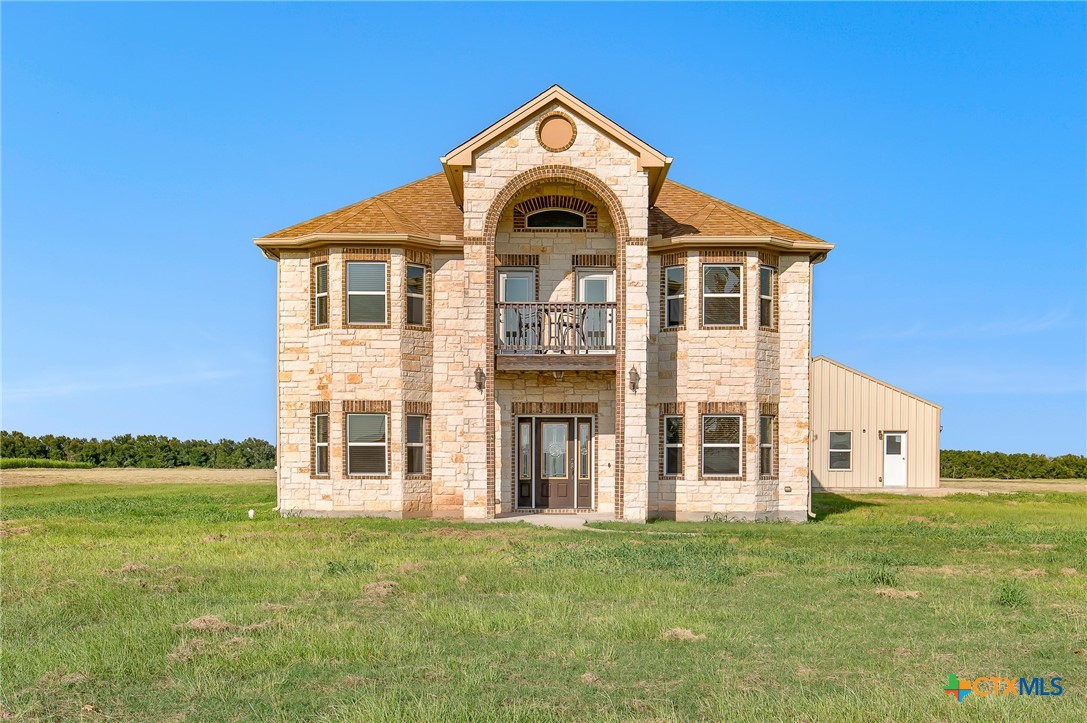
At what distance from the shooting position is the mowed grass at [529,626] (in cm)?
770

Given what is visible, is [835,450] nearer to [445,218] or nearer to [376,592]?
[445,218]

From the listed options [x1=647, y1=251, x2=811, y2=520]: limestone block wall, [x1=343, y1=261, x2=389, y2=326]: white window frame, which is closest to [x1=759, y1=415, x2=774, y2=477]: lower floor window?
[x1=647, y1=251, x2=811, y2=520]: limestone block wall

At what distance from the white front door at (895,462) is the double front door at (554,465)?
18109 millimetres

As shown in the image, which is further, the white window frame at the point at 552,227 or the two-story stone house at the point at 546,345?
the white window frame at the point at 552,227

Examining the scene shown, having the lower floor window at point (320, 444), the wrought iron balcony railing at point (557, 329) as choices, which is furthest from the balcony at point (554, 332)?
the lower floor window at point (320, 444)

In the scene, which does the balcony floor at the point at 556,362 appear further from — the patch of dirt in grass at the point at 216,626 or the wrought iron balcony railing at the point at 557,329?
the patch of dirt in grass at the point at 216,626

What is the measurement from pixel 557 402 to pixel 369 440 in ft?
15.6

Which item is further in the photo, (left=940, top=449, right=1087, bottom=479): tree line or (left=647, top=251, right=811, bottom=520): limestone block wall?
(left=940, top=449, right=1087, bottom=479): tree line

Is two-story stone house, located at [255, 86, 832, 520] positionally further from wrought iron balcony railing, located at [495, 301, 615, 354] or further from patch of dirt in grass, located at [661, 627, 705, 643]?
patch of dirt in grass, located at [661, 627, 705, 643]

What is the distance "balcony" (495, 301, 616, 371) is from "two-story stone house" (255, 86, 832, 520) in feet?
0.17

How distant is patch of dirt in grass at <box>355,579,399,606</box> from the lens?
11609 mm

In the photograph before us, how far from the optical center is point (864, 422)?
36.9m

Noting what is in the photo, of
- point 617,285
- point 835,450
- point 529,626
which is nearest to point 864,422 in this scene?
point 835,450

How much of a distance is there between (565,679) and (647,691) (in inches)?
29.9
